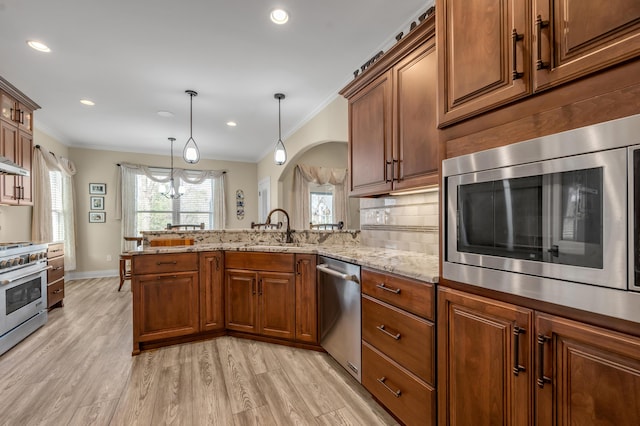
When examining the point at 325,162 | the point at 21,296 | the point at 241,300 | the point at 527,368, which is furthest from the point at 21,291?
the point at 325,162

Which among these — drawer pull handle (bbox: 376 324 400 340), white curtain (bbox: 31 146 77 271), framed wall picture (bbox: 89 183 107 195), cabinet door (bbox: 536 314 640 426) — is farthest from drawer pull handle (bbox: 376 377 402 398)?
framed wall picture (bbox: 89 183 107 195)

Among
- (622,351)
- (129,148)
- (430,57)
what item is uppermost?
(129,148)

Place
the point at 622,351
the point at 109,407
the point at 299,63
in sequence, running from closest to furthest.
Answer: the point at 622,351
the point at 109,407
the point at 299,63

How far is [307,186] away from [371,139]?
4.13m

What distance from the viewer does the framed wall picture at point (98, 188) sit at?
232 inches

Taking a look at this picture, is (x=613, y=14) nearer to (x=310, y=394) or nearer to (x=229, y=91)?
(x=310, y=394)

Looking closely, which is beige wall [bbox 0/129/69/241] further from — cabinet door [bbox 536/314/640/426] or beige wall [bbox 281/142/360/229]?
cabinet door [bbox 536/314/640/426]

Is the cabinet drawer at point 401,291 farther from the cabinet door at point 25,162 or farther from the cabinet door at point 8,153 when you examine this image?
the cabinet door at point 25,162

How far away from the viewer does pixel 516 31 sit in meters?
1.03

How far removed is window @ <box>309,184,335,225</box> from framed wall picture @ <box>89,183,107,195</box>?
13.9ft

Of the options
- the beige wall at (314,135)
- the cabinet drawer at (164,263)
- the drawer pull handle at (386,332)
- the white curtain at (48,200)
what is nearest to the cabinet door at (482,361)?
the drawer pull handle at (386,332)

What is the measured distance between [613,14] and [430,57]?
3.33ft

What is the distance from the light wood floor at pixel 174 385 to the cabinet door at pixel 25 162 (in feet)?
5.89

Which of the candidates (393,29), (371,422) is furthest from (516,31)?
(371,422)
